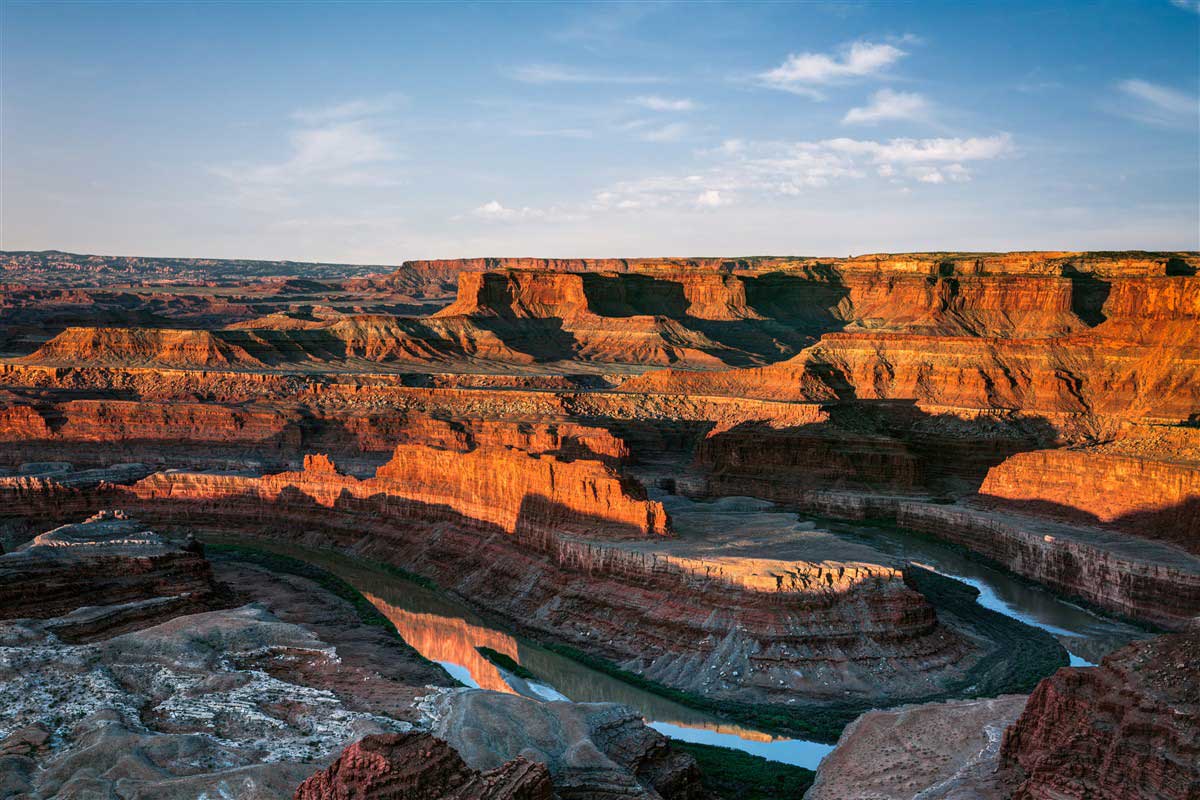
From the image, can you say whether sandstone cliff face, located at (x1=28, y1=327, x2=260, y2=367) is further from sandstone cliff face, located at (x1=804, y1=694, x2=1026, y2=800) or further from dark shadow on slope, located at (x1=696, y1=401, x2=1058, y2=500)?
sandstone cliff face, located at (x1=804, y1=694, x2=1026, y2=800)

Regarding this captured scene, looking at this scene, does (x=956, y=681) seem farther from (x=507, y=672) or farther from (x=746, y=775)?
(x=507, y=672)

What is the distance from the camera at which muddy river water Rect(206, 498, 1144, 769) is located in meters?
34.0

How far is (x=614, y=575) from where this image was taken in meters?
43.4

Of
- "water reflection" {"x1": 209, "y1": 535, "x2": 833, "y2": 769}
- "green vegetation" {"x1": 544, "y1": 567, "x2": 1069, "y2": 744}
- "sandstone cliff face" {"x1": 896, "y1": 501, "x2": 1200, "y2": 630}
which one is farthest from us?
"sandstone cliff face" {"x1": 896, "y1": 501, "x2": 1200, "y2": 630}

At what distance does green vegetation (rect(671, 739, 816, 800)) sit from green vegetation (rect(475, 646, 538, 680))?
9244mm

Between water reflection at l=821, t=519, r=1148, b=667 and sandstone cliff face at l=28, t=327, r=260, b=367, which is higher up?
Result: sandstone cliff face at l=28, t=327, r=260, b=367

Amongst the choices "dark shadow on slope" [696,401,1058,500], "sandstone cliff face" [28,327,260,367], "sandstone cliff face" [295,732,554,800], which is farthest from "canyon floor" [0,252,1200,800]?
"sandstone cliff face" [28,327,260,367]

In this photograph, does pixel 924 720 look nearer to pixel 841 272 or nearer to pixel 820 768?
pixel 820 768

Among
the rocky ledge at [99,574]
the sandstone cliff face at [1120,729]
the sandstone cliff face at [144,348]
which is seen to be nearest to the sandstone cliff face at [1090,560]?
Result: the sandstone cliff face at [1120,729]

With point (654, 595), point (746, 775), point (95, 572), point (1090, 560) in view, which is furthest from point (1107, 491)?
point (95, 572)

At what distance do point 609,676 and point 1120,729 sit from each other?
20.6 meters

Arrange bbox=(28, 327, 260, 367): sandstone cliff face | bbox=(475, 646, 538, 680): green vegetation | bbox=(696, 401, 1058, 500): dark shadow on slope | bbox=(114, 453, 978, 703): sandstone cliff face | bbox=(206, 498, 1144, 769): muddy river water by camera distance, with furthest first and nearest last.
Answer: bbox=(28, 327, 260, 367): sandstone cliff face, bbox=(696, 401, 1058, 500): dark shadow on slope, bbox=(475, 646, 538, 680): green vegetation, bbox=(114, 453, 978, 703): sandstone cliff face, bbox=(206, 498, 1144, 769): muddy river water

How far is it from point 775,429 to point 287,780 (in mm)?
56616

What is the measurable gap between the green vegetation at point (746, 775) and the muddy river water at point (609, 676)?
3.19 ft
